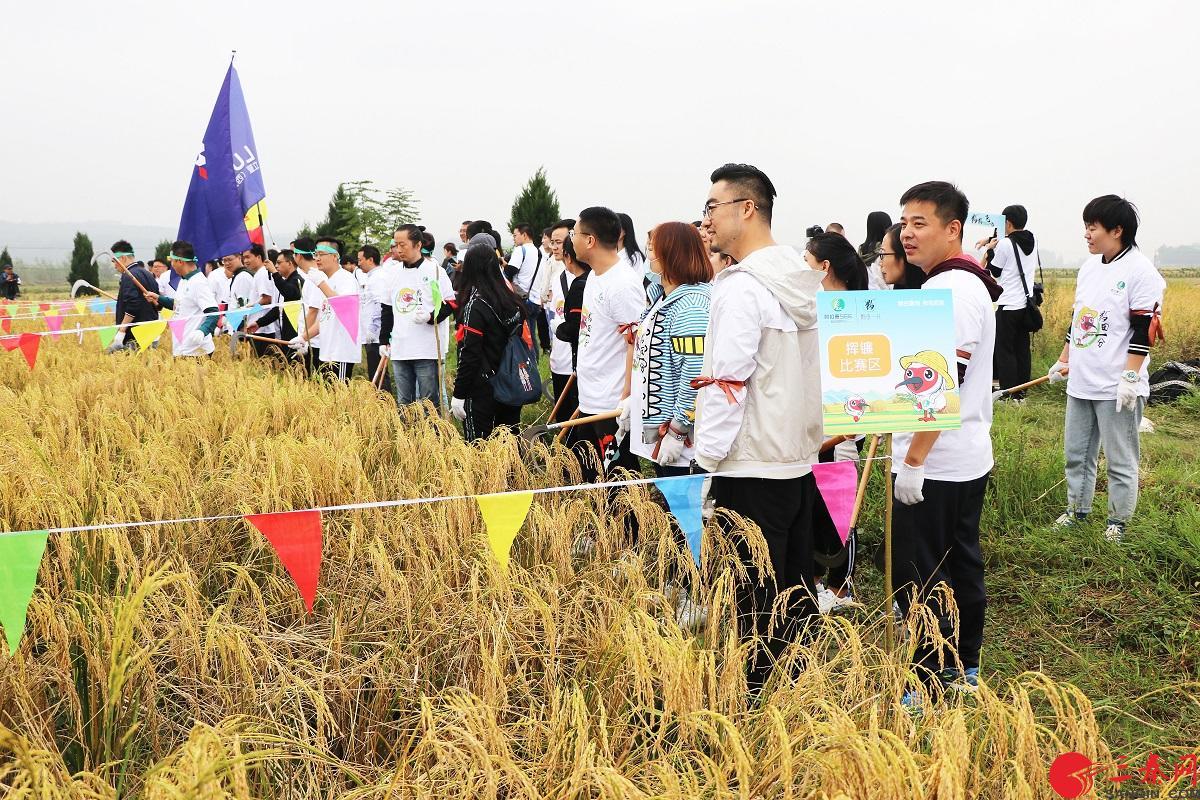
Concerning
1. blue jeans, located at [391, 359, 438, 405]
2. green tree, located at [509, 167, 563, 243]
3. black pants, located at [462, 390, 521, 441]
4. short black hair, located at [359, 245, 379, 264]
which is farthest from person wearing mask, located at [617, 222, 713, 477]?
green tree, located at [509, 167, 563, 243]

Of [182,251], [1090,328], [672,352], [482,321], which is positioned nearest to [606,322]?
[672,352]

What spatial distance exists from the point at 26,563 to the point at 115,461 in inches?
90.2

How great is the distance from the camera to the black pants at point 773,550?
106 inches

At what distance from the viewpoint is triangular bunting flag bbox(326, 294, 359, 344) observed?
723 centimetres

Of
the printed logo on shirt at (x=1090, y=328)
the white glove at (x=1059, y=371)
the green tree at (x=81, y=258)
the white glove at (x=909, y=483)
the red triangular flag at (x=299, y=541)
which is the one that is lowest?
the red triangular flag at (x=299, y=541)

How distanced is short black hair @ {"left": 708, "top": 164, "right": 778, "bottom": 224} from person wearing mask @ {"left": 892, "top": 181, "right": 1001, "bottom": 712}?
0.49m

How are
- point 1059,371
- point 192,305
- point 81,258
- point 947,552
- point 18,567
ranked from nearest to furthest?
point 18,567
point 947,552
point 1059,371
point 192,305
point 81,258

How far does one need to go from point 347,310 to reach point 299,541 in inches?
198

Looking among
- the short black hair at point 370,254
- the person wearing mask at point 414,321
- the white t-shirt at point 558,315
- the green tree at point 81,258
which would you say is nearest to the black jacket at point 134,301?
the short black hair at point 370,254

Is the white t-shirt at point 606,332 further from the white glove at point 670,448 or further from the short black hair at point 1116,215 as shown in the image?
the short black hair at point 1116,215

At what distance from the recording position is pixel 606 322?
411cm

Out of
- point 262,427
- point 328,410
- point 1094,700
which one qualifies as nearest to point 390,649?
point 1094,700

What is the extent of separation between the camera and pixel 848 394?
Answer: 2.40 meters

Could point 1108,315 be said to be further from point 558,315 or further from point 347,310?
point 347,310
